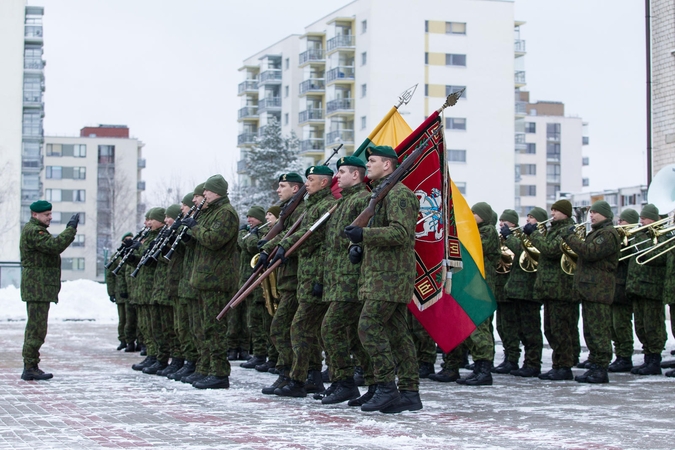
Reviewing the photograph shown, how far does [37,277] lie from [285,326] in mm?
3482

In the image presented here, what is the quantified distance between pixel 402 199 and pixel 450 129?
62.5m

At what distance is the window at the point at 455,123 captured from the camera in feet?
231

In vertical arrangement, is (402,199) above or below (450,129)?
below

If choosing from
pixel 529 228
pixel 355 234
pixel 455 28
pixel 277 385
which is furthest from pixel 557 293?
pixel 455 28

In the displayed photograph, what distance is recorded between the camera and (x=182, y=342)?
1189cm

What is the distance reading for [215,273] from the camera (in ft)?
35.7

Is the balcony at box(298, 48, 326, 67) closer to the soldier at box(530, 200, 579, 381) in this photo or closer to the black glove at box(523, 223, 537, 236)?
the soldier at box(530, 200, 579, 381)

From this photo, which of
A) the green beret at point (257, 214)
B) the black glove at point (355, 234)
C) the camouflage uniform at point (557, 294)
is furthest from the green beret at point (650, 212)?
the black glove at point (355, 234)

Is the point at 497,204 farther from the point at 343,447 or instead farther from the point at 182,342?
the point at 343,447

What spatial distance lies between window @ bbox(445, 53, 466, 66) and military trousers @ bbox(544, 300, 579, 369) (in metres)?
59.7

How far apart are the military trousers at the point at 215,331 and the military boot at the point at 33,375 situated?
2205 millimetres

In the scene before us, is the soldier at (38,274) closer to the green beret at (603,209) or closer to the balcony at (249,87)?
the green beret at (603,209)

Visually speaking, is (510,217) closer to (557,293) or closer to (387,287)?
(557,293)

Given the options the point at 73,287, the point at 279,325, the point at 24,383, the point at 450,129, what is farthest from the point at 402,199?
the point at 450,129
